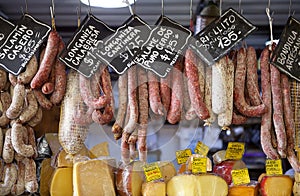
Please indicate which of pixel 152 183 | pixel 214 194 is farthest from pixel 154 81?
pixel 214 194

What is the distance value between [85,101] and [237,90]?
1012 mm

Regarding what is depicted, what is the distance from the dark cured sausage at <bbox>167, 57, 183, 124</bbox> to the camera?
109 inches

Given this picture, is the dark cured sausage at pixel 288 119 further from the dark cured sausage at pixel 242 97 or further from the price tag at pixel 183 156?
the price tag at pixel 183 156

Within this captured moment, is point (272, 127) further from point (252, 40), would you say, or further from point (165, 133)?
point (165, 133)

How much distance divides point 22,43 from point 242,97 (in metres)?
1.52

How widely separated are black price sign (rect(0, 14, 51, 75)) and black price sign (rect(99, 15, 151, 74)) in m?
0.43

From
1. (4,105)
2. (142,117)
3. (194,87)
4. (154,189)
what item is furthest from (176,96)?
(4,105)

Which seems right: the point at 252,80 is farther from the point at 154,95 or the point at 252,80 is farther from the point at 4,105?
the point at 4,105

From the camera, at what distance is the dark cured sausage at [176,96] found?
9.11 ft

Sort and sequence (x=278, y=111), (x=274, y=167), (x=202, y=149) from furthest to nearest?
(x=202, y=149) < (x=274, y=167) < (x=278, y=111)

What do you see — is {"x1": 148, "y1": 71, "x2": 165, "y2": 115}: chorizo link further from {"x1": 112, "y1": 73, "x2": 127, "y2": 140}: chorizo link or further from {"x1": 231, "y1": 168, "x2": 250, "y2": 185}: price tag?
{"x1": 231, "y1": 168, "x2": 250, "y2": 185}: price tag

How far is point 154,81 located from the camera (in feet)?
9.30

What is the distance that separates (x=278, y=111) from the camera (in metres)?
2.86

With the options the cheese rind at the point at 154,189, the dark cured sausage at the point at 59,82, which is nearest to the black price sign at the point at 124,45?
the dark cured sausage at the point at 59,82
